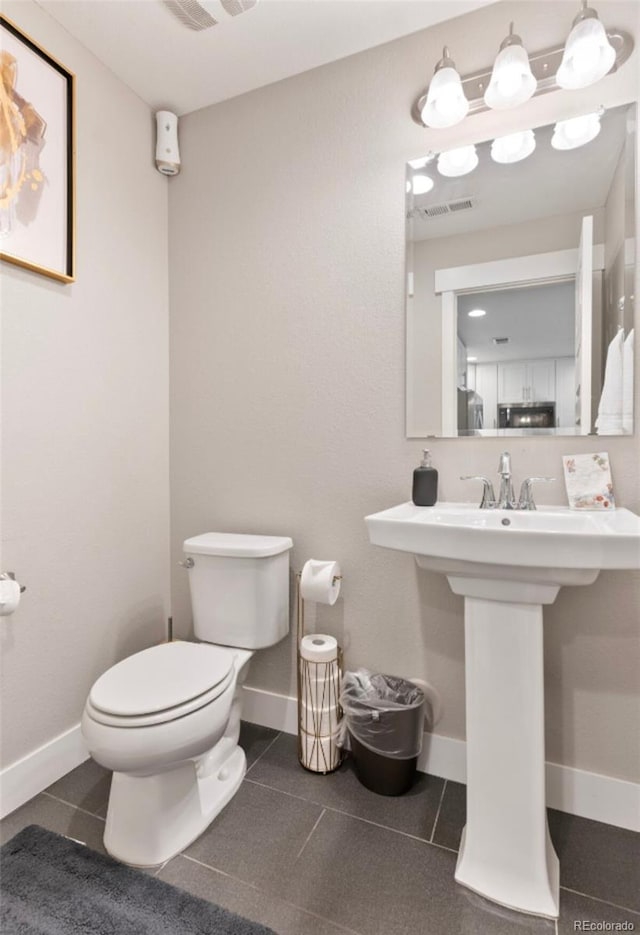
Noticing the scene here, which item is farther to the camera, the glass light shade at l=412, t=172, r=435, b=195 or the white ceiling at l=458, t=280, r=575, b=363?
the glass light shade at l=412, t=172, r=435, b=195

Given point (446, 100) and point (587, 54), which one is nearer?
point (587, 54)

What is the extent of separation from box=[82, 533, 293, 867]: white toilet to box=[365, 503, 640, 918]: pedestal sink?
24.0 inches

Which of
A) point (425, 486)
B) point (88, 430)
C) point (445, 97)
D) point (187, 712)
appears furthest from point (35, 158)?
point (187, 712)

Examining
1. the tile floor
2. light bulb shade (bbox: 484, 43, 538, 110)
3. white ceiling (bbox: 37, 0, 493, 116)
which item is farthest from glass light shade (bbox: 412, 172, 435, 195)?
the tile floor

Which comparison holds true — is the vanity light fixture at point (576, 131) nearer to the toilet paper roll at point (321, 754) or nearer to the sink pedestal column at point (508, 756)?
the sink pedestal column at point (508, 756)

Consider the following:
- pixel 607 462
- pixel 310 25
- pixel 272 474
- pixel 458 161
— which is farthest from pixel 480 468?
pixel 310 25

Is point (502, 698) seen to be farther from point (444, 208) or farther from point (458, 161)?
point (458, 161)

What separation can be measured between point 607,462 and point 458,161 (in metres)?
1.06

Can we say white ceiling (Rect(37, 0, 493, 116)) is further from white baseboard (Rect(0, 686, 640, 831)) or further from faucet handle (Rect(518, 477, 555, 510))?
white baseboard (Rect(0, 686, 640, 831))

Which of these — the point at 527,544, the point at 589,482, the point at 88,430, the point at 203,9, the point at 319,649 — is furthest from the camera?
the point at 88,430

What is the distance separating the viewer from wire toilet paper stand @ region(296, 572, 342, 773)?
1526 mm

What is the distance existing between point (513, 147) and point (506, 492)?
1067 mm

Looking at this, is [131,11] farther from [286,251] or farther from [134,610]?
[134,610]

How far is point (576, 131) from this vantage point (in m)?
1.35
